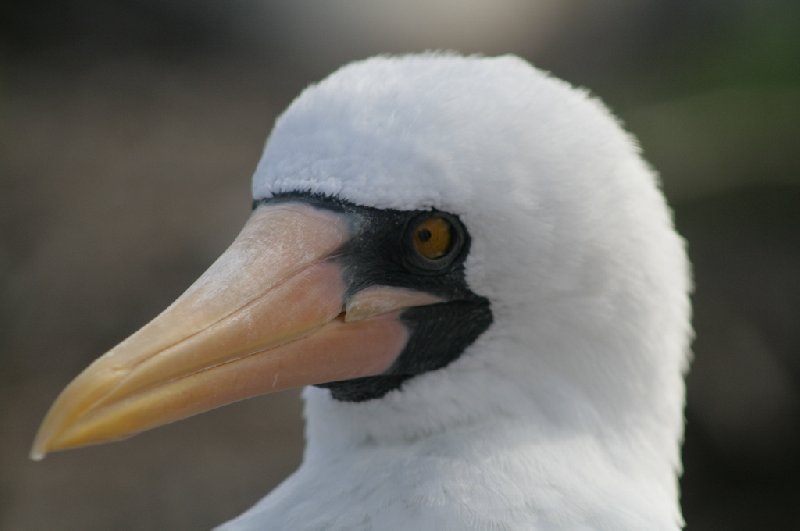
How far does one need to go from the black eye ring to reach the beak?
9cm

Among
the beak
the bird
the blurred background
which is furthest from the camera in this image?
the blurred background

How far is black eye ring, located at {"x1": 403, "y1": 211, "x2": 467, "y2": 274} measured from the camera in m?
2.81

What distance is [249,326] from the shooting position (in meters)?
2.68

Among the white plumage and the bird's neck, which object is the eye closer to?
the white plumage

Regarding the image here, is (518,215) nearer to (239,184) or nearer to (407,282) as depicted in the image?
(407,282)

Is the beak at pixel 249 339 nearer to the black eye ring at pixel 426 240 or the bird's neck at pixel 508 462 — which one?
the black eye ring at pixel 426 240

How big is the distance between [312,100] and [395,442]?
2.96 ft

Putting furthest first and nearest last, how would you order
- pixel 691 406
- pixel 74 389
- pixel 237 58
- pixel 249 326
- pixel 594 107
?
pixel 237 58 → pixel 691 406 → pixel 594 107 → pixel 249 326 → pixel 74 389

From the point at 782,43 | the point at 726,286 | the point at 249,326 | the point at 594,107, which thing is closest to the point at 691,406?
the point at 726,286

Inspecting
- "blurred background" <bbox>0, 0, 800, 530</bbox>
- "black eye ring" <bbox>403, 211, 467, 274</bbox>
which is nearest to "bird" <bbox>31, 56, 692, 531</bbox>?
"black eye ring" <bbox>403, 211, 467, 274</bbox>

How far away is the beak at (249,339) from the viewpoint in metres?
2.50

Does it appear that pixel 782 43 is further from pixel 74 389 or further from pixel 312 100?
pixel 74 389

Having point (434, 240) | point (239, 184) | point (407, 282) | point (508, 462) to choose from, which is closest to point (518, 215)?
point (434, 240)

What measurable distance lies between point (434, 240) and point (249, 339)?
20.4 inches
